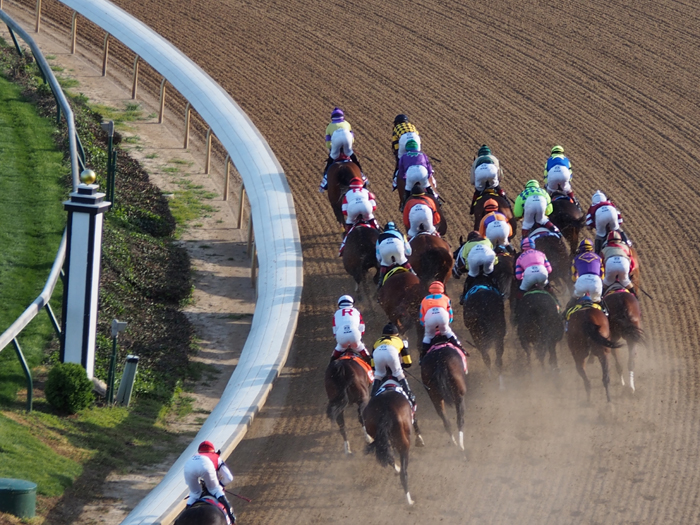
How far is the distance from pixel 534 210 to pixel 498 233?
0.59 m

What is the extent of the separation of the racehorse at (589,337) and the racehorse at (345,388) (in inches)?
85.0

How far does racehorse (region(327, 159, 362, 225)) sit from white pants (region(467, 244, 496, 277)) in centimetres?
265

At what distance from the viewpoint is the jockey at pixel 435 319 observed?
906 cm

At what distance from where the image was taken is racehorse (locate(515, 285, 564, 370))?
945 cm

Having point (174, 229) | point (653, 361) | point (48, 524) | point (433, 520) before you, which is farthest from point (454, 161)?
point (48, 524)

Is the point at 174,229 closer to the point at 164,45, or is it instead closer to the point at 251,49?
the point at 164,45

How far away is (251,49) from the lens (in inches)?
726

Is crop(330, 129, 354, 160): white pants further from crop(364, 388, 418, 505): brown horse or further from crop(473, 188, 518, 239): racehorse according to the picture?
crop(364, 388, 418, 505): brown horse

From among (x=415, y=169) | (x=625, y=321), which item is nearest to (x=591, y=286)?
(x=625, y=321)

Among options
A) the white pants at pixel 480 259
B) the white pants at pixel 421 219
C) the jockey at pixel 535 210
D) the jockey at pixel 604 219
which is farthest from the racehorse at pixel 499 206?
the white pants at pixel 480 259

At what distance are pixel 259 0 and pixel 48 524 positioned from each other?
1515cm

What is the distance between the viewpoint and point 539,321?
945cm

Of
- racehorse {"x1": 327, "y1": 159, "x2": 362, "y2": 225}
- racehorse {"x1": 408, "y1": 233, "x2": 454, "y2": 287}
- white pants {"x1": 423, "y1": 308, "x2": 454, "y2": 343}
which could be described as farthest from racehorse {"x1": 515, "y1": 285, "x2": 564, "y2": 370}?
racehorse {"x1": 327, "y1": 159, "x2": 362, "y2": 225}

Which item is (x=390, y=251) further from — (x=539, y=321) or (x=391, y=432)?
(x=391, y=432)
